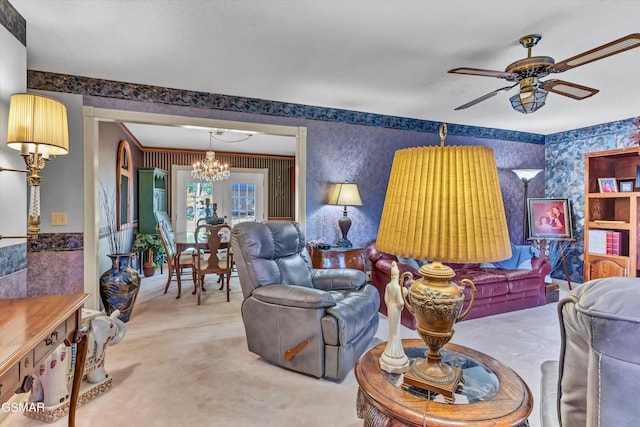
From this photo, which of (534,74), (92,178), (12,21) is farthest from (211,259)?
(534,74)

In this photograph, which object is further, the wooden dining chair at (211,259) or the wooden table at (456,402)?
the wooden dining chair at (211,259)

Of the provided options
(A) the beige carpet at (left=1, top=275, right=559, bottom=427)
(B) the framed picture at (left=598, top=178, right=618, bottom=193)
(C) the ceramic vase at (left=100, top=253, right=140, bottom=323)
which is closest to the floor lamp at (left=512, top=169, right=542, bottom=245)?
(B) the framed picture at (left=598, top=178, right=618, bottom=193)

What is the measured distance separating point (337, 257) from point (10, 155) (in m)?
2.81

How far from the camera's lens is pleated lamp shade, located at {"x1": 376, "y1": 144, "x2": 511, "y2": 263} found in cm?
104

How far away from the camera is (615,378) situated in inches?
24.5

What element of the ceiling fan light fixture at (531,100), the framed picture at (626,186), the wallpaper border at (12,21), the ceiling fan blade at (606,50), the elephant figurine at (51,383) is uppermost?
the wallpaper border at (12,21)

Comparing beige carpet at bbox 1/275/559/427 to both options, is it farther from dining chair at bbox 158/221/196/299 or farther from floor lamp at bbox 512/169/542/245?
floor lamp at bbox 512/169/542/245

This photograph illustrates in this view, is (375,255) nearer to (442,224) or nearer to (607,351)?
(442,224)

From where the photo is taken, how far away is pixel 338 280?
2.96m

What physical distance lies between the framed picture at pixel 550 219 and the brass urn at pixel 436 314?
4601 millimetres

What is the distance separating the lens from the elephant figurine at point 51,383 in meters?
1.89

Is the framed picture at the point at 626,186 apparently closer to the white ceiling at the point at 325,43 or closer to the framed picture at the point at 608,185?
the framed picture at the point at 608,185

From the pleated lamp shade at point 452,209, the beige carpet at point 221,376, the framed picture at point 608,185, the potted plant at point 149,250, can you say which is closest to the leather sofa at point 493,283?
the beige carpet at point 221,376

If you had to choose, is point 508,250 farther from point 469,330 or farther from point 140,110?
point 140,110
